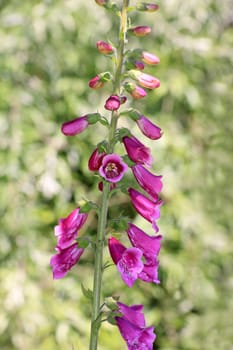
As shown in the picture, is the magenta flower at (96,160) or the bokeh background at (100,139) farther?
the bokeh background at (100,139)

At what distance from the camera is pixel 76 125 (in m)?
1.69

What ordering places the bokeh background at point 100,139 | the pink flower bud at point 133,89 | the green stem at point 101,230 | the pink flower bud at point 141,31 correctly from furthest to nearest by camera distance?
1. the bokeh background at point 100,139
2. the pink flower bud at point 141,31
3. the pink flower bud at point 133,89
4. the green stem at point 101,230

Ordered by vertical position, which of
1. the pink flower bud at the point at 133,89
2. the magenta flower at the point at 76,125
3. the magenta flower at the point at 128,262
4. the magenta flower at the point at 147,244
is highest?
the pink flower bud at the point at 133,89

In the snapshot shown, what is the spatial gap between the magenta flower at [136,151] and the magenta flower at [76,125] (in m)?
0.13

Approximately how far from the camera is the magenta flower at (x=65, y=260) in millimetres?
1636

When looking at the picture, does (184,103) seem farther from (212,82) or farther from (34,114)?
(34,114)

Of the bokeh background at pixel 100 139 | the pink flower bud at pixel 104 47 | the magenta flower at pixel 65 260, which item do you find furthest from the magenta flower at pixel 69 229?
the bokeh background at pixel 100 139

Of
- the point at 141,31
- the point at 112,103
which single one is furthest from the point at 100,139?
the point at 112,103

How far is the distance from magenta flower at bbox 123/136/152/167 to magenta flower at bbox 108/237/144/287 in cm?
20

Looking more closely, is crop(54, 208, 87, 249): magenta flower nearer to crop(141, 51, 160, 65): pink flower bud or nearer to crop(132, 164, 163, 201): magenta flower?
crop(132, 164, 163, 201): magenta flower

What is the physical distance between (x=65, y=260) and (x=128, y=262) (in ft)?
0.54

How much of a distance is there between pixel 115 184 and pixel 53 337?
77.0 inches

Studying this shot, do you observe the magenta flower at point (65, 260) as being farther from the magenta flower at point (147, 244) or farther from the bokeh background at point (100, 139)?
the bokeh background at point (100, 139)

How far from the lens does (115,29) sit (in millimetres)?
4031
